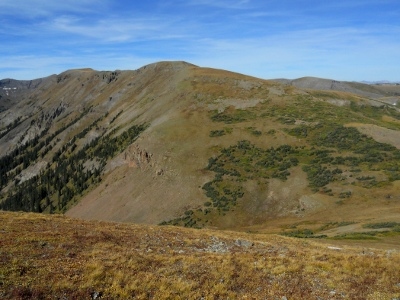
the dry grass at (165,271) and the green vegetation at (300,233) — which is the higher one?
the dry grass at (165,271)

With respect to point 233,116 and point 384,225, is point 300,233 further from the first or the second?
point 233,116

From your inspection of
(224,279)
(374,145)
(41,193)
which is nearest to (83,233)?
(224,279)

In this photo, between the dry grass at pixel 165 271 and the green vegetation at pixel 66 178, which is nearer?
the dry grass at pixel 165 271

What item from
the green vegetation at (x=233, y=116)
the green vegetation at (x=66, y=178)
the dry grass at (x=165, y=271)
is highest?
the green vegetation at (x=233, y=116)

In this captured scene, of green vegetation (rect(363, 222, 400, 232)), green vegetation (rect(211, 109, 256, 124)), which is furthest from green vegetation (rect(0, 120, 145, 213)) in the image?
green vegetation (rect(363, 222, 400, 232))

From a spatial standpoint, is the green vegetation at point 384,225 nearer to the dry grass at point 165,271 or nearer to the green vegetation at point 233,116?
the dry grass at point 165,271

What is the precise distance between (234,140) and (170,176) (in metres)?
19.9

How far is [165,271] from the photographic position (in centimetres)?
1736

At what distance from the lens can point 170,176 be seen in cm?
7488

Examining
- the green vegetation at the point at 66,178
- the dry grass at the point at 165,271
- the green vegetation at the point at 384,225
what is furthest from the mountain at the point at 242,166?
the dry grass at the point at 165,271

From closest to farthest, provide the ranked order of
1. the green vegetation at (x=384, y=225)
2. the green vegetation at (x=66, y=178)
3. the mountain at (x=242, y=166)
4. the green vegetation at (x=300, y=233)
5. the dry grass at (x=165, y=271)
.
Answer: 1. the dry grass at (x=165, y=271)
2. the green vegetation at (x=384, y=225)
3. the green vegetation at (x=300, y=233)
4. the mountain at (x=242, y=166)
5. the green vegetation at (x=66, y=178)

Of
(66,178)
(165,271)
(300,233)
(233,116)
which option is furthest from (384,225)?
(66,178)

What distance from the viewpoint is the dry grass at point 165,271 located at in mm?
14562

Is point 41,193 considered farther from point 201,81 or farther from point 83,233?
point 83,233
